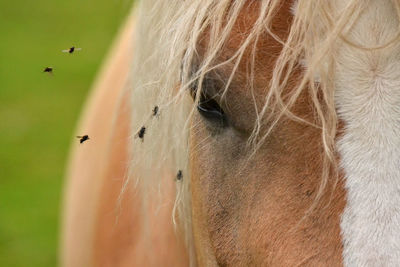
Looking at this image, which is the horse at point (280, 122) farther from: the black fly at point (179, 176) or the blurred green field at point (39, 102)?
the blurred green field at point (39, 102)

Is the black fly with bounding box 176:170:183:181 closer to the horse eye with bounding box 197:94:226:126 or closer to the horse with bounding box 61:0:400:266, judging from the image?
the horse with bounding box 61:0:400:266

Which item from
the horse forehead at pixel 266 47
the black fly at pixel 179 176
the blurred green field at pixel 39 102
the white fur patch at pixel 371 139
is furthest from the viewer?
the blurred green field at pixel 39 102

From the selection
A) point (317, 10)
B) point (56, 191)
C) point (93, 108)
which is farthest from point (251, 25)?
point (56, 191)

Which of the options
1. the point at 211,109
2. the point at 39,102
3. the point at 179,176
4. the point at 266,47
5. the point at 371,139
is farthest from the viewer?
the point at 39,102

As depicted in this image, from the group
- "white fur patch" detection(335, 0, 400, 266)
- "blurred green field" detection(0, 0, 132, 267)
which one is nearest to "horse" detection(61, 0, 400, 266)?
"white fur patch" detection(335, 0, 400, 266)

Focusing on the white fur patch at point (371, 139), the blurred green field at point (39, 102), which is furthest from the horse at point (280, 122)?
the blurred green field at point (39, 102)

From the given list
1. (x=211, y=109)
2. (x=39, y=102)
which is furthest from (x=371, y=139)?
(x=39, y=102)

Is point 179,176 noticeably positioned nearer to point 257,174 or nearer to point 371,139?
point 257,174

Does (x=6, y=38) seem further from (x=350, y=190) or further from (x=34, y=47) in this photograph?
(x=350, y=190)
